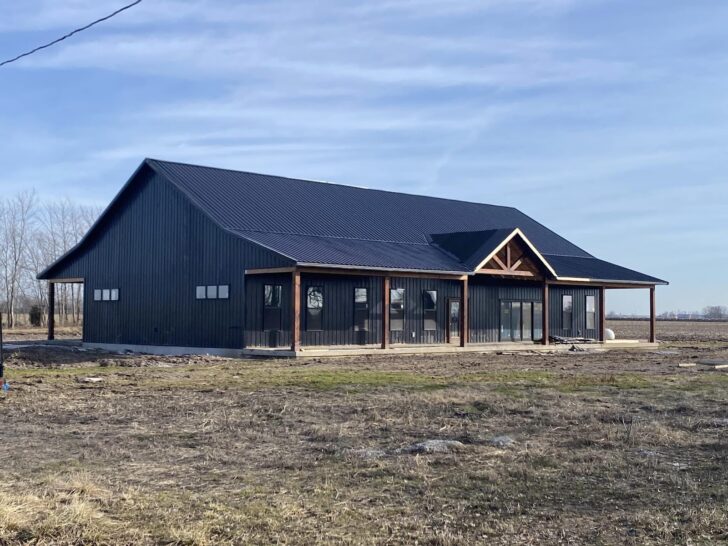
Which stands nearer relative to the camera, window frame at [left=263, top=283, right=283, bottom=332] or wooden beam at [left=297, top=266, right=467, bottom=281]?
wooden beam at [left=297, top=266, right=467, bottom=281]

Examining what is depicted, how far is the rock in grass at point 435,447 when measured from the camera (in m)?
9.48

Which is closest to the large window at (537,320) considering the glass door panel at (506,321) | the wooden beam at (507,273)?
the glass door panel at (506,321)

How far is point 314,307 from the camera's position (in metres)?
29.8

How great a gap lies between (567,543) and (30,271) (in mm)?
73669

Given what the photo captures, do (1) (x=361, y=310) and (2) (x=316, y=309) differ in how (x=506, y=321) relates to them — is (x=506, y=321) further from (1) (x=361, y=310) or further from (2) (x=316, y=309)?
(2) (x=316, y=309)

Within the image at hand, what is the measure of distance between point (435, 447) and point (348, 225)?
24.2 m

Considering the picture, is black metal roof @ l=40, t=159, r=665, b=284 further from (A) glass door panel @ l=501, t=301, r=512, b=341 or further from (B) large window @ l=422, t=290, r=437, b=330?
(A) glass door panel @ l=501, t=301, r=512, b=341

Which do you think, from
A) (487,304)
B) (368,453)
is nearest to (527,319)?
(487,304)

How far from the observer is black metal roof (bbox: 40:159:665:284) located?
2927 cm

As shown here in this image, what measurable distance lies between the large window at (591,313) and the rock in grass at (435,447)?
106ft

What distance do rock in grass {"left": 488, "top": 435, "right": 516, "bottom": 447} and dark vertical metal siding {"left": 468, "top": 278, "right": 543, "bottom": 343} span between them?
25391mm

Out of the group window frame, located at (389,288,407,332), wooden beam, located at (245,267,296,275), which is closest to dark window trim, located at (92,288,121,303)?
wooden beam, located at (245,267,296,275)

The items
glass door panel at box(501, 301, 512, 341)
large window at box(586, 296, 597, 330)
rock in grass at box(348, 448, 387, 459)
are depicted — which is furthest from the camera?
large window at box(586, 296, 597, 330)

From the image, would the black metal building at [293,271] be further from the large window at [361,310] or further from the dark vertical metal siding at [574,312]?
the dark vertical metal siding at [574,312]
